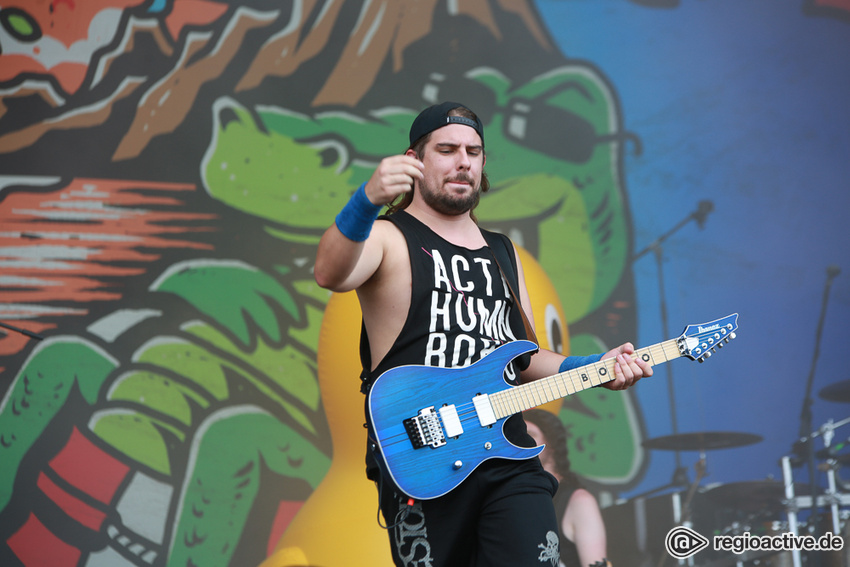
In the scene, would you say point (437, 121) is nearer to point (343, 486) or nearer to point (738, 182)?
point (343, 486)

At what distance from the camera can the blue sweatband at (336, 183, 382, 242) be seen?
1.94m

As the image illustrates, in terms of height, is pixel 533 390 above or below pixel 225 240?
below

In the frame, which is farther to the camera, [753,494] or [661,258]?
[661,258]

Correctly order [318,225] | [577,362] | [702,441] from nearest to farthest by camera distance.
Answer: [577,362], [702,441], [318,225]

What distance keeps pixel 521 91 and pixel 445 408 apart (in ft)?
11.0

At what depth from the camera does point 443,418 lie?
2.10 metres

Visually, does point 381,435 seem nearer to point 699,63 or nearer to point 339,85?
point 339,85

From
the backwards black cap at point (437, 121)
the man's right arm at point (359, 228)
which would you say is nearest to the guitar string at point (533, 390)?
the man's right arm at point (359, 228)

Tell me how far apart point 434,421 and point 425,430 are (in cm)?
4

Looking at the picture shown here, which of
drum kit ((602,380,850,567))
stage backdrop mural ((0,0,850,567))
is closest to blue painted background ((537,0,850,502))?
stage backdrop mural ((0,0,850,567))

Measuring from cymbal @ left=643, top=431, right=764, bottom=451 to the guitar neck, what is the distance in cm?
235

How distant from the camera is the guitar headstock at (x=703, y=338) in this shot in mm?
2469

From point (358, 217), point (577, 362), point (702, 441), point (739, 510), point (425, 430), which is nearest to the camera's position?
point (358, 217)

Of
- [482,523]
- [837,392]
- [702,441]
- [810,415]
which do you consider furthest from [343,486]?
[837,392]
